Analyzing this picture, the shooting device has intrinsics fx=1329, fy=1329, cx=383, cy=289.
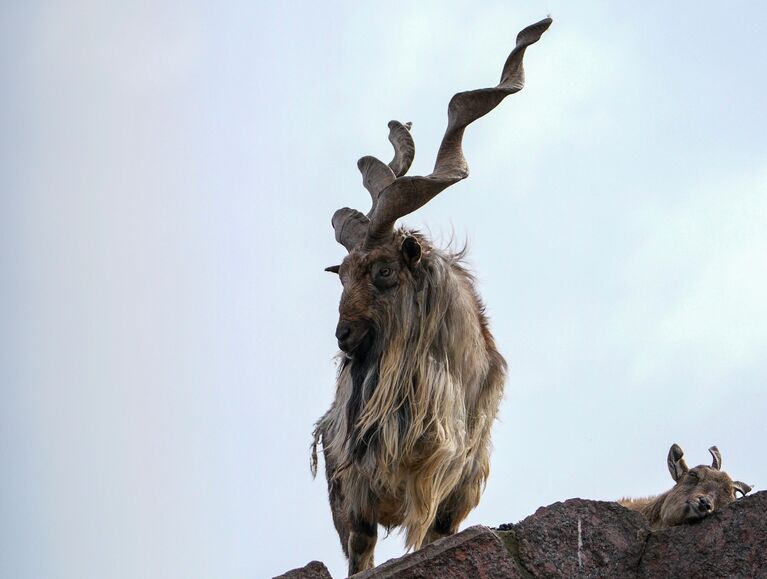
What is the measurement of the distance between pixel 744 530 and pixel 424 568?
1131 millimetres

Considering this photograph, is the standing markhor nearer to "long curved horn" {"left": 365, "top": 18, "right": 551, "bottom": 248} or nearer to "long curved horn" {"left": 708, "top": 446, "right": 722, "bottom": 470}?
"long curved horn" {"left": 365, "top": 18, "right": 551, "bottom": 248}

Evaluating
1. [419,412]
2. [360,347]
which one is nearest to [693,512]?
[419,412]

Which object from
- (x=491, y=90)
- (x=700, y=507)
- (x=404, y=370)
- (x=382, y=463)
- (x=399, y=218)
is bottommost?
(x=700, y=507)

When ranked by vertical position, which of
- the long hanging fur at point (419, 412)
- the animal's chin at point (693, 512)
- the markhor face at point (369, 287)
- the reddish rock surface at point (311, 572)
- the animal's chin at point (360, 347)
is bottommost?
the reddish rock surface at point (311, 572)

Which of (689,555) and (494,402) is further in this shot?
(494,402)

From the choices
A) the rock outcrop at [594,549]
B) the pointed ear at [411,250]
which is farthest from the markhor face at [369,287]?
the rock outcrop at [594,549]

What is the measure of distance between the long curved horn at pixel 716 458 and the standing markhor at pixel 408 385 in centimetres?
121

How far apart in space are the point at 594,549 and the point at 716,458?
2691 millimetres

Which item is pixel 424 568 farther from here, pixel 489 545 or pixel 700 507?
pixel 700 507

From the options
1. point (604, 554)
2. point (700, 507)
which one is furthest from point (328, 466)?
point (604, 554)

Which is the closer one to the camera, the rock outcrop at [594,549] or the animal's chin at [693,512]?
the rock outcrop at [594,549]

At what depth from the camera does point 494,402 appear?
7.43m

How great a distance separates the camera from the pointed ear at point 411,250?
720 cm

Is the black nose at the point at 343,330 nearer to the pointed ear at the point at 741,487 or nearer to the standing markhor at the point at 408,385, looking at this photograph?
the standing markhor at the point at 408,385
